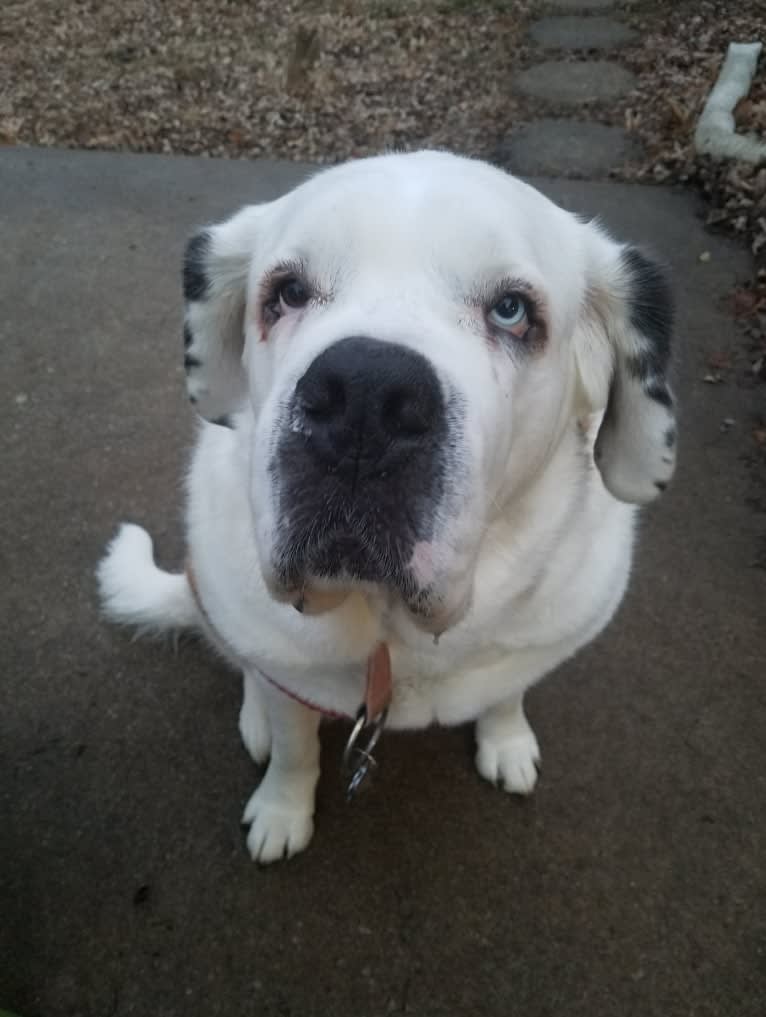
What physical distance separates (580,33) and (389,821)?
21.0ft

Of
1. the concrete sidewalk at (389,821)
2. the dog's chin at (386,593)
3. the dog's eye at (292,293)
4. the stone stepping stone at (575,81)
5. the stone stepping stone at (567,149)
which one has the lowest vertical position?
the concrete sidewalk at (389,821)

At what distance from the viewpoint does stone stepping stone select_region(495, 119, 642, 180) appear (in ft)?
16.8

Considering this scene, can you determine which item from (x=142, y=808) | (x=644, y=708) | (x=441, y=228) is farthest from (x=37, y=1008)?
(x=441, y=228)

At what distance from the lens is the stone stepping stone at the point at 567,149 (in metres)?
5.12

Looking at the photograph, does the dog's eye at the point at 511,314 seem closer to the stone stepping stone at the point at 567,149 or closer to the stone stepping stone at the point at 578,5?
the stone stepping stone at the point at 567,149

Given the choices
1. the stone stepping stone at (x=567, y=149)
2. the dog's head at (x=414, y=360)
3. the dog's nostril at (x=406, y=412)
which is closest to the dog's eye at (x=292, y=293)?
the dog's head at (x=414, y=360)

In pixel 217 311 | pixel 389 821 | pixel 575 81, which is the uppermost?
pixel 217 311

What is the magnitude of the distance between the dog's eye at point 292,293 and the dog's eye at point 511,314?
0.35 m

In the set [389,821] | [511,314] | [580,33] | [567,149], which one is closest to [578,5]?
[580,33]

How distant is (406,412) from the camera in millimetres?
1243

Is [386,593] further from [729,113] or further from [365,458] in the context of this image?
[729,113]

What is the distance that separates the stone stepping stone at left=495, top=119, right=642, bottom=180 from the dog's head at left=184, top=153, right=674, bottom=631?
367 centimetres

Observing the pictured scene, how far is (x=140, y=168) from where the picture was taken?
5.16m

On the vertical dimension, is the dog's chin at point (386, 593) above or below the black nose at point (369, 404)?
below
